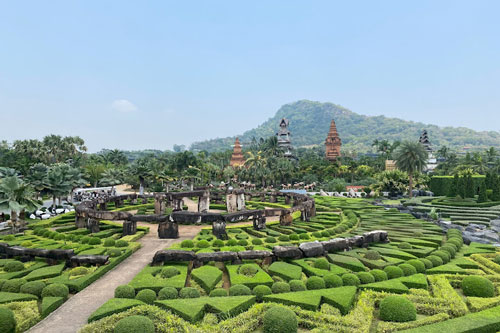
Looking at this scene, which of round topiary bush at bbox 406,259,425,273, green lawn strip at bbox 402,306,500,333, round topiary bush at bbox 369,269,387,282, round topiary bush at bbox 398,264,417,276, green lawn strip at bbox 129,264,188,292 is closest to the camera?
green lawn strip at bbox 402,306,500,333

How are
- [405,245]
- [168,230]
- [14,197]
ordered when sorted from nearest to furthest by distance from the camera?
[405,245]
[168,230]
[14,197]

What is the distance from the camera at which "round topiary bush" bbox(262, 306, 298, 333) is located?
13797 millimetres

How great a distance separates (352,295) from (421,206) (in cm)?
4214

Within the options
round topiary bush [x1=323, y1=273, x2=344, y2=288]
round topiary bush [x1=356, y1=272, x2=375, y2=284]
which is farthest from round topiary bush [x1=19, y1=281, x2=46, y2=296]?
round topiary bush [x1=356, y1=272, x2=375, y2=284]

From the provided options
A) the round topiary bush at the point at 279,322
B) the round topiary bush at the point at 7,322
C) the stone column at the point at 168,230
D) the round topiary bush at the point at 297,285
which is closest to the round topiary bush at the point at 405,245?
the round topiary bush at the point at 297,285

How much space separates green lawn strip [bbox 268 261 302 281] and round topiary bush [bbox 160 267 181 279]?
6624mm

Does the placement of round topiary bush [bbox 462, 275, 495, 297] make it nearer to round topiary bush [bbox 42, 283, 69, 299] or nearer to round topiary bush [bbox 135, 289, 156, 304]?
round topiary bush [bbox 135, 289, 156, 304]

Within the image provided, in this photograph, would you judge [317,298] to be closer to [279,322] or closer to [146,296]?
[279,322]

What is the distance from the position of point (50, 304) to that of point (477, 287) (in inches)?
980

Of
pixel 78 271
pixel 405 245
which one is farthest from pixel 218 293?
pixel 405 245

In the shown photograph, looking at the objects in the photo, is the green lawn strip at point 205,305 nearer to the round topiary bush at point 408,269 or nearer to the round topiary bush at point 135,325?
the round topiary bush at point 135,325

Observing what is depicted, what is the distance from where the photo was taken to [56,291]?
17.5 meters

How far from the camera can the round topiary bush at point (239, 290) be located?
17641 millimetres

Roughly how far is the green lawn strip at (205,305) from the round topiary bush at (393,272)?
1006 cm
